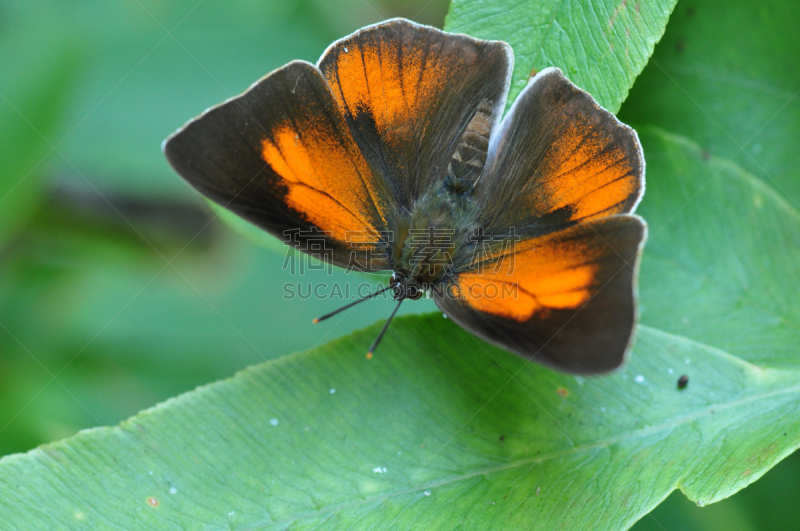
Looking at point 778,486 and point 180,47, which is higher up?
point 180,47

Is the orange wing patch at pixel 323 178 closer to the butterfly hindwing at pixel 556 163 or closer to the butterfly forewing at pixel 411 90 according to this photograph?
the butterfly forewing at pixel 411 90

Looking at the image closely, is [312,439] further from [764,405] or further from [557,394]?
[764,405]

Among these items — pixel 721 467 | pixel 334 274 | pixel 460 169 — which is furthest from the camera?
pixel 334 274

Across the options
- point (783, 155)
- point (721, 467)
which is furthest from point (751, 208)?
point (721, 467)

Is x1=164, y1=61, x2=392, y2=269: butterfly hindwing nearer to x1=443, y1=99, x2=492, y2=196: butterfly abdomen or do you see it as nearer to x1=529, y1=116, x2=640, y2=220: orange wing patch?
x1=443, y1=99, x2=492, y2=196: butterfly abdomen

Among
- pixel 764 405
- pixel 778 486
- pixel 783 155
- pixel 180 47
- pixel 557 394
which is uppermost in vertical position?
pixel 180 47

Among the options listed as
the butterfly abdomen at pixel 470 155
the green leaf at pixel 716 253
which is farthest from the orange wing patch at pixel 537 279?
the green leaf at pixel 716 253

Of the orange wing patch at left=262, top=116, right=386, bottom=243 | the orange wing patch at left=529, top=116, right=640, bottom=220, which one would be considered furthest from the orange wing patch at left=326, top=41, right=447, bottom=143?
the orange wing patch at left=529, top=116, right=640, bottom=220

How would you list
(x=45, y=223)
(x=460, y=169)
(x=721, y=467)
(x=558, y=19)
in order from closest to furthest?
(x=721, y=467) → (x=558, y=19) → (x=460, y=169) → (x=45, y=223)
